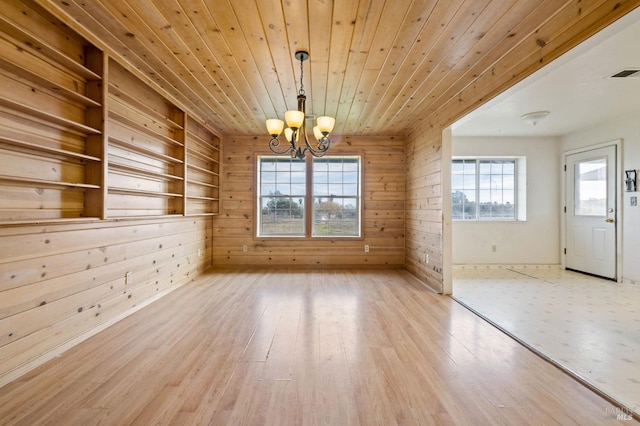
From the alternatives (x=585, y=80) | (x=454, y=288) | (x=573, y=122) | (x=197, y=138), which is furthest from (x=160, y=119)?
(x=573, y=122)

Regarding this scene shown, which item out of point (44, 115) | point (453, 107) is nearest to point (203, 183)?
point (44, 115)

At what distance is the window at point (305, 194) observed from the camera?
5.30 meters

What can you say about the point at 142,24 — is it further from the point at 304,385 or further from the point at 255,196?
the point at 255,196

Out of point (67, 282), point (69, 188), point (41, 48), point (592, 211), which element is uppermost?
point (41, 48)

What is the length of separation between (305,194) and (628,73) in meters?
4.28

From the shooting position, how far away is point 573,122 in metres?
4.47

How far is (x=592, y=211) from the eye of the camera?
4.75 meters

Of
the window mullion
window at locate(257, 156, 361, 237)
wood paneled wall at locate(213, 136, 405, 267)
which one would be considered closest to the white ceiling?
wood paneled wall at locate(213, 136, 405, 267)

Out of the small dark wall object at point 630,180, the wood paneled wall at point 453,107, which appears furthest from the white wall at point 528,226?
the wood paneled wall at point 453,107

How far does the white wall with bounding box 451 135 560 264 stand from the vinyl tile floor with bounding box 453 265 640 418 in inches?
17.0

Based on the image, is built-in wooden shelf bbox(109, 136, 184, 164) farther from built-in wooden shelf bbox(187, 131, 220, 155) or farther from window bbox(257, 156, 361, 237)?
window bbox(257, 156, 361, 237)

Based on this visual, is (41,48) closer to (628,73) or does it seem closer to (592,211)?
(628,73)

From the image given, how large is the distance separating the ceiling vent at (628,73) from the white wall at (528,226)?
2394 mm

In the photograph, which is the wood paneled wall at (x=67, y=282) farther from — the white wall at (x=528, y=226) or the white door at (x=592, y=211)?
the white door at (x=592, y=211)
